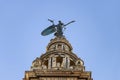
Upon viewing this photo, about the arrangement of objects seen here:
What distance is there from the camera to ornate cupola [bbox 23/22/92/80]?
8112 centimetres

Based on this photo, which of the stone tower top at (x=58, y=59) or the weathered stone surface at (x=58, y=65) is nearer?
the weathered stone surface at (x=58, y=65)

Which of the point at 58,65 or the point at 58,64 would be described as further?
the point at 58,64

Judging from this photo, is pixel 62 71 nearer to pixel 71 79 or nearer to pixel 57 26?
pixel 71 79

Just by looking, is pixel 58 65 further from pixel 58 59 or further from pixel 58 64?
pixel 58 59

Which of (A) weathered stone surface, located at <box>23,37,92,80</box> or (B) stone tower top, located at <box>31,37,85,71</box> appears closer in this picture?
(A) weathered stone surface, located at <box>23,37,92,80</box>

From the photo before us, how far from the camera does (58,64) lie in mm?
84875

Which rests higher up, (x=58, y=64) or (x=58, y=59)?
(x=58, y=59)

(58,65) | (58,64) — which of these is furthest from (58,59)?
(58,65)

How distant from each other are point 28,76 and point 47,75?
197 cm

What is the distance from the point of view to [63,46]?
88562 millimetres

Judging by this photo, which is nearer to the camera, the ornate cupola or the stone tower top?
the ornate cupola

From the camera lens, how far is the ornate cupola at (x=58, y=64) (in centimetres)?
8112

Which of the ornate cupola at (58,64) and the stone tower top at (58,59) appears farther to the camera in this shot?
the stone tower top at (58,59)

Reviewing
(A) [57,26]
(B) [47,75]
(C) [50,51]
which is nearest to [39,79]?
(B) [47,75]
